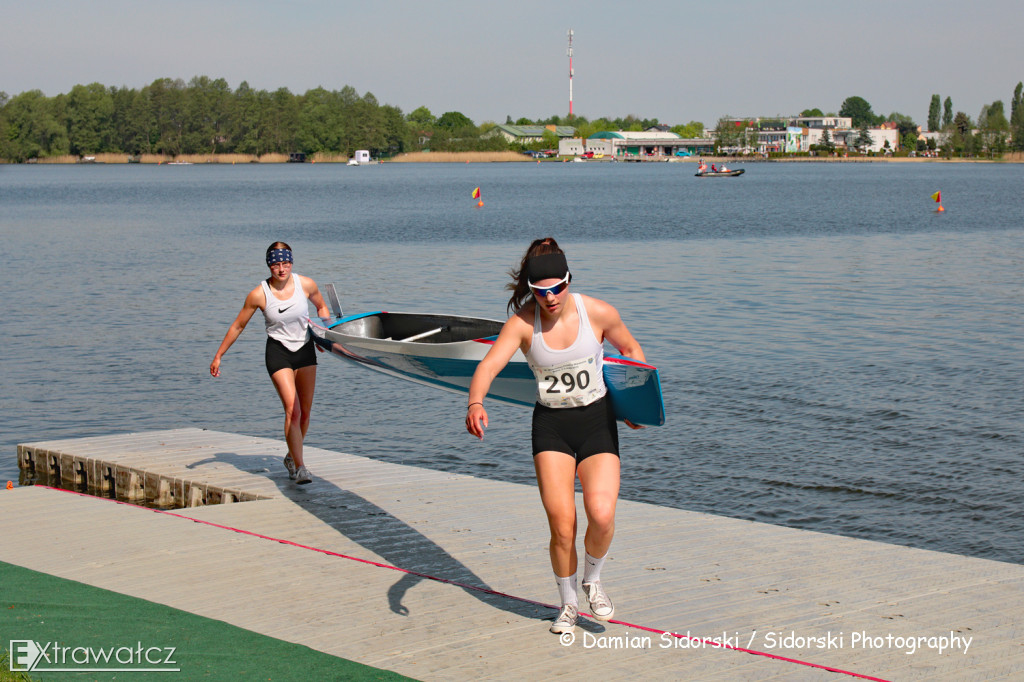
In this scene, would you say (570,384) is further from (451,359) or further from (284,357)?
(284,357)

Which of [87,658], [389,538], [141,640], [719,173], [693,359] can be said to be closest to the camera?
[87,658]

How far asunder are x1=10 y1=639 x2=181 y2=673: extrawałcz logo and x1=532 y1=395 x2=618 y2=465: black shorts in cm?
222

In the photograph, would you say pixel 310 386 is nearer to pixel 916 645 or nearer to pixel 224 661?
pixel 224 661

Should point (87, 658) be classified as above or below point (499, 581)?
above

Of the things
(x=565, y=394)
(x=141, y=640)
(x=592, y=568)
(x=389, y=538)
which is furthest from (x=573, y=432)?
(x=389, y=538)

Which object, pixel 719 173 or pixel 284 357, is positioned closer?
pixel 284 357

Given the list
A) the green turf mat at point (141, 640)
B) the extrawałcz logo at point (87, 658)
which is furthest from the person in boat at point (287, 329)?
the extrawałcz logo at point (87, 658)

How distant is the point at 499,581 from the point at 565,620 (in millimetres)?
1110

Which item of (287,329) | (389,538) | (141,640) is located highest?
(287,329)

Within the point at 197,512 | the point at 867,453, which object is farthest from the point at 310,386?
the point at 867,453

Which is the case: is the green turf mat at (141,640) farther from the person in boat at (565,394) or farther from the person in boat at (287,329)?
the person in boat at (287,329)

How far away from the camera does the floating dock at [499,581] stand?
17.9 feet

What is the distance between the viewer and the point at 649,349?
68.0ft

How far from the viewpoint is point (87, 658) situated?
5.35m
